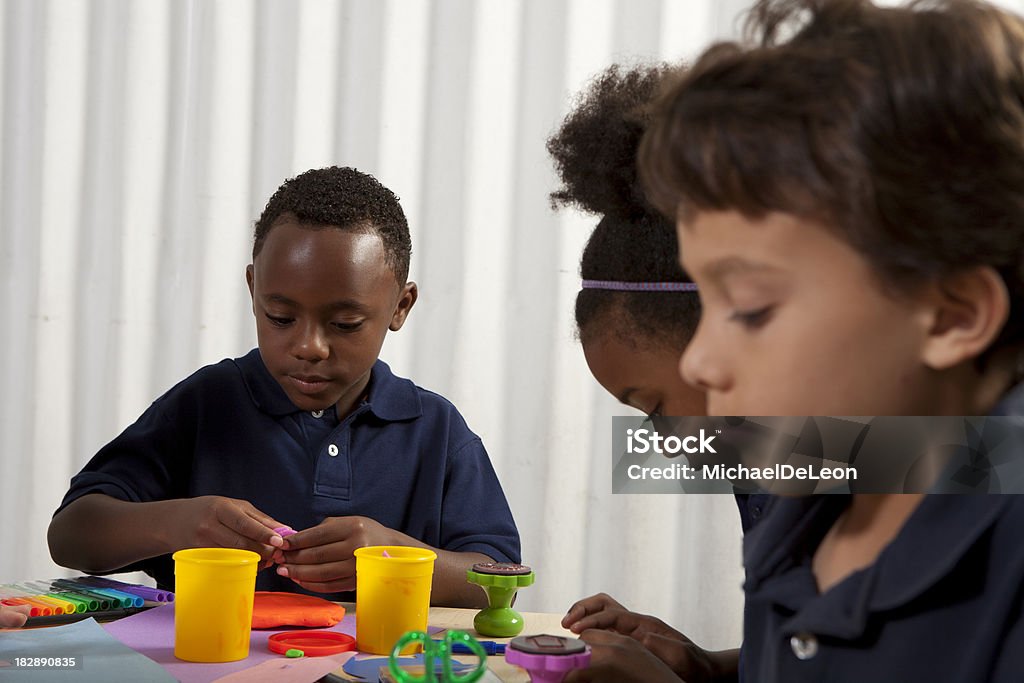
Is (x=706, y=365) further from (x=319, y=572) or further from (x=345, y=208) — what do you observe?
(x=345, y=208)

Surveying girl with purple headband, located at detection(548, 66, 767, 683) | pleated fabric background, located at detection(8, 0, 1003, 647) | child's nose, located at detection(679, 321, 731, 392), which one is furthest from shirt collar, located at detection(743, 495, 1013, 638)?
pleated fabric background, located at detection(8, 0, 1003, 647)

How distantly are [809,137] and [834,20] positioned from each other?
79 millimetres

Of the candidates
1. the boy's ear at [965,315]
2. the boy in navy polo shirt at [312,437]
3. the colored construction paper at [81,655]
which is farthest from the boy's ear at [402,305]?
the boy's ear at [965,315]

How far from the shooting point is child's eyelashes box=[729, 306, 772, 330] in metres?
0.59

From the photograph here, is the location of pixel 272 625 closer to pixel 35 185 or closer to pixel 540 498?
pixel 540 498

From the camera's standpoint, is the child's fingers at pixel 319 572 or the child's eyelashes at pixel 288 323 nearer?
the child's fingers at pixel 319 572

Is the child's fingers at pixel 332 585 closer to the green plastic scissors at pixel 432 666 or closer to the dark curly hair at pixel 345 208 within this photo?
the green plastic scissors at pixel 432 666

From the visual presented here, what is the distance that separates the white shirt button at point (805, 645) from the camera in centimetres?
65

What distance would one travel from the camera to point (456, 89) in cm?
201

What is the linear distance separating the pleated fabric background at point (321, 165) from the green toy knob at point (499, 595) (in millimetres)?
925

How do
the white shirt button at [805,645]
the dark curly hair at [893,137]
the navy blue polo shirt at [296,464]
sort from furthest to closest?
the navy blue polo shirt at [296,464] < the white shirt button at [805,645] < the dark curly hair at [893,137]

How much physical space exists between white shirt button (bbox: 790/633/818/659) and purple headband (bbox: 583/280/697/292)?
40 cm

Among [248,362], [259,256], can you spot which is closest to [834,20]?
[259,256]

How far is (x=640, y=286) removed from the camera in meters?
1.00
